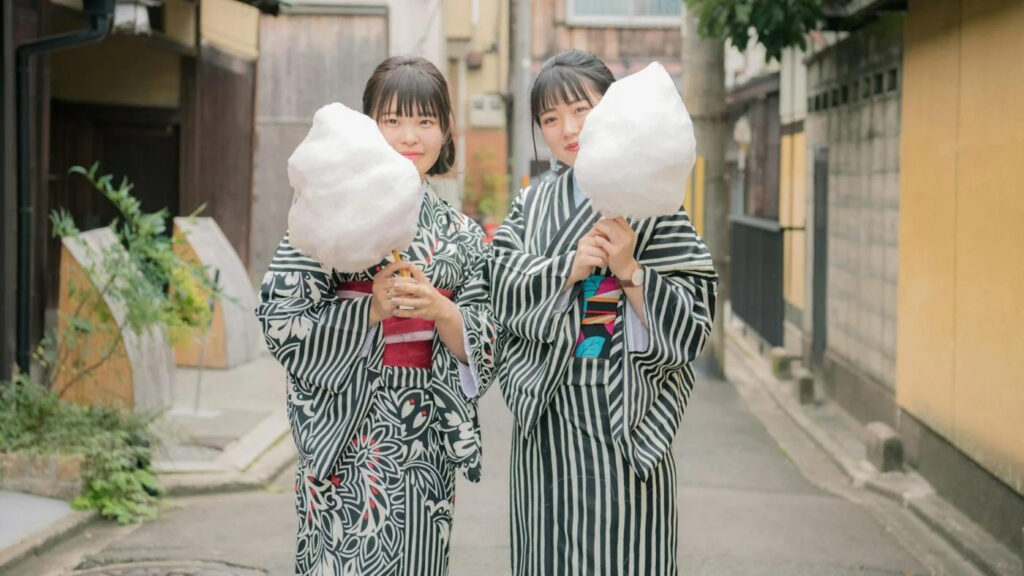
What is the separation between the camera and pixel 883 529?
776 cm

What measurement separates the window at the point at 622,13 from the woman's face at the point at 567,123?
78.7 feet

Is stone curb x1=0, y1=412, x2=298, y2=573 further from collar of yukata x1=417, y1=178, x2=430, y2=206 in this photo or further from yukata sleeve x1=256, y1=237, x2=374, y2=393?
collar of yukata x1=417, y1=178, x2=430, y2=206

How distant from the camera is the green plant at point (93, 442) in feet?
23.9

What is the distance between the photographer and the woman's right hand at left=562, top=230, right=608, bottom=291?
3795mm

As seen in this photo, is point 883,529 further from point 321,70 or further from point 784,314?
point 321,70

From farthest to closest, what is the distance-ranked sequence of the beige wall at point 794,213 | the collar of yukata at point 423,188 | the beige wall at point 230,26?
the beige wall at point 794,213 < the beige wall at point 230,26 < the collar of yukata at point 423,188

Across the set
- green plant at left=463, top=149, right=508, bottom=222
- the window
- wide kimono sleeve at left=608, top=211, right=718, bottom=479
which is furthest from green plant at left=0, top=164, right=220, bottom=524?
the window

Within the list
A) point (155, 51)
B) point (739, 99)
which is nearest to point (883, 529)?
point (155, 51)

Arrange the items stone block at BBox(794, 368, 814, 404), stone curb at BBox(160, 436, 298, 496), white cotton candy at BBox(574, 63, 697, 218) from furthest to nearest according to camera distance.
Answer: stone block at BBox(794, 368, 814, 404) < stone curb at BBox(160, 436, 298, 496) < white cotton candy at BBox(574, 63, 697, 218)

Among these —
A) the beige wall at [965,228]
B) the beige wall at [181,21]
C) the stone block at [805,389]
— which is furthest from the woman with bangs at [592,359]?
the beige wall at [181,21]

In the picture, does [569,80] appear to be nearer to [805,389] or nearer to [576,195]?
[576,195]

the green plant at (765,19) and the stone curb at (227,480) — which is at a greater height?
the green plant at (765,19)

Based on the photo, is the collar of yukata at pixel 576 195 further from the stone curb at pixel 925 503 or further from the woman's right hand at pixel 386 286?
the stone curb at pixel 925 503

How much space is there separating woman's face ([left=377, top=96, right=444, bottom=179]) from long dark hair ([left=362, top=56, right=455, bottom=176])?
0.02m
